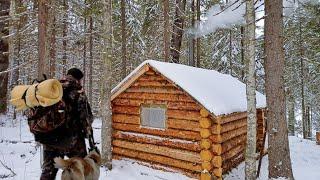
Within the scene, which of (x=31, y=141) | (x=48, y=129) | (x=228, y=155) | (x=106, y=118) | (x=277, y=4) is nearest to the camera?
(x=48, y=129)

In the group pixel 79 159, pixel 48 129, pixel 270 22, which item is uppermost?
pixel 270 22

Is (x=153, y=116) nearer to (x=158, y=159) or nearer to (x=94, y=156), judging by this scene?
(x=158, y=159)

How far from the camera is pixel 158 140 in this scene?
10242 mm

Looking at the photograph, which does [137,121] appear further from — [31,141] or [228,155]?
[31,141]

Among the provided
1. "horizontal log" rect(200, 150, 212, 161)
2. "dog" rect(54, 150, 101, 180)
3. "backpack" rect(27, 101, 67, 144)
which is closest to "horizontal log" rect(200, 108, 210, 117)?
"horizontal log" rect(200, 150, 212, 161)

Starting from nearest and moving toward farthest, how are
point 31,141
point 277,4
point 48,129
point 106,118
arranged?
point 48,129
point 277,4
point 106,118
point 31,141

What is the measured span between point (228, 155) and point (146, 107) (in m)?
2.89

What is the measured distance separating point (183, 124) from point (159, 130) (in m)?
0.91

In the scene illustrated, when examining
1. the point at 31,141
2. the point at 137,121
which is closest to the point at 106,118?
the point at 137,121

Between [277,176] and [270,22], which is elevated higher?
[270,22]

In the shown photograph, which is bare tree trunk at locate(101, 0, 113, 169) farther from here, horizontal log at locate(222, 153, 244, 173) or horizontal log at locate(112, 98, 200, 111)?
horizontal log at locate(222, 153, 244, 173)

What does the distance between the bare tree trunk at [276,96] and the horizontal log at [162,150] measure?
2085 millimetres

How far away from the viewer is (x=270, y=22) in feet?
29.1

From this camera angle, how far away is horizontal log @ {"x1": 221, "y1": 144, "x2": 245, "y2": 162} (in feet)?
33.0
